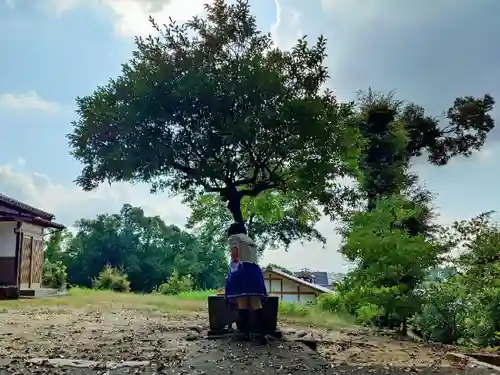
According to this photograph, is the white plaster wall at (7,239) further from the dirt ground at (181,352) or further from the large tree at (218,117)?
the large tree at (218,117)

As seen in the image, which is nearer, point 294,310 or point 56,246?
point 294,310

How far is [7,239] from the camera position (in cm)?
1812

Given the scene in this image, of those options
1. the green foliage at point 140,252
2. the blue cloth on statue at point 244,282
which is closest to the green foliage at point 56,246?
the green foliage at point 140,252

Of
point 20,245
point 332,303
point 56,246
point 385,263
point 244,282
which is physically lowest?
point 332,303

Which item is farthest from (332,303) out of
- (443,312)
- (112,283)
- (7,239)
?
(112,283)

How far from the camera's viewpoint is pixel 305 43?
26.5 ft

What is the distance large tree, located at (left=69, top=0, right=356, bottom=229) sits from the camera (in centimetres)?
741

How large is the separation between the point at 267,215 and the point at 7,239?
11434mm

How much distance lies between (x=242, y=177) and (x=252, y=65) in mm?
1683

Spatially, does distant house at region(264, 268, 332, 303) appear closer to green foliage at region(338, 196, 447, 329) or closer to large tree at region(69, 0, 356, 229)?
green foliage at region(338, 196, 447, 329)

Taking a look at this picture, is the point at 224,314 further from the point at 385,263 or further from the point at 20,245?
the point at 20,245

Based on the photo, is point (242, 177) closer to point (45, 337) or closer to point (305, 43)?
point (305, 43)

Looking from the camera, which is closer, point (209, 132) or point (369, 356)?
point (369, 356)

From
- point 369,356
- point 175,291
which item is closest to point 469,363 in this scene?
point 369,356
